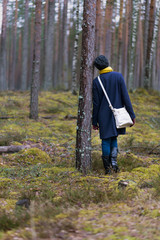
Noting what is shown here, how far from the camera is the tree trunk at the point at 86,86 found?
5.09 metres

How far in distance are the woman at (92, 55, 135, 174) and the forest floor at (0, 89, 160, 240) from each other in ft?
1.56

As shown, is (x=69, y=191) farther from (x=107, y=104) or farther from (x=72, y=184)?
(x=107, y=104)

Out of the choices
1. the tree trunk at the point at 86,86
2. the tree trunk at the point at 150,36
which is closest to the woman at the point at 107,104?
the tree trunk at the point at 86,86

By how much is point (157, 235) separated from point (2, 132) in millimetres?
6834

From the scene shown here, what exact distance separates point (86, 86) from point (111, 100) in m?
0.58

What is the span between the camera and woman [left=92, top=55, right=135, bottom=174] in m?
5.02

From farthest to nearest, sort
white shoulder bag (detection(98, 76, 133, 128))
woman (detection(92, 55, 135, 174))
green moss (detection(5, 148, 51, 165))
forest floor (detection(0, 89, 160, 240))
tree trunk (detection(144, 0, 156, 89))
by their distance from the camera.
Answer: tree trunk (detection(144, 0, 156, 89)) → green moss (detection(5, 148, 51, 165)) → woman (detection(92, 55, 135, 174)) → white shoulder bag (detection(98, 76, 133, 128)) → forest floor (detection(0, 89, 160, 240))

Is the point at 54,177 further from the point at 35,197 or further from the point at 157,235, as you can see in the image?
the point at 157,235

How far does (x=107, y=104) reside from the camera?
5051 millimetres

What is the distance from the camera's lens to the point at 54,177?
5.02 metres

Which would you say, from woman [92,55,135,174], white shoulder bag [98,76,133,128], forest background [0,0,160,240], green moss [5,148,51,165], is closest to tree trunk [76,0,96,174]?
forest background [0,0,160,240]

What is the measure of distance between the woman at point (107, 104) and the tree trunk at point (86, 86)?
14cm

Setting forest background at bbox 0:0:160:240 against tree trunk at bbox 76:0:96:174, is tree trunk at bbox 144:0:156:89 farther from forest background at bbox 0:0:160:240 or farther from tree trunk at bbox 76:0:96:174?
tree trunk at bbox 76:0:96:174

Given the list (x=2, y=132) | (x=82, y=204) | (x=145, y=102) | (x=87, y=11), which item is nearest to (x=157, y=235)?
(x=82, y=204)
